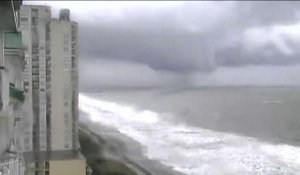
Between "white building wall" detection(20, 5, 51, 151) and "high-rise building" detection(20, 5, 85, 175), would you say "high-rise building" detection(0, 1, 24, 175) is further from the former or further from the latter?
"white building wall" detection(20, 5, 51, 151)

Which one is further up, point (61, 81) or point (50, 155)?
point (61, 81)

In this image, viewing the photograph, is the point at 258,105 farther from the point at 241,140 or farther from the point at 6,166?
the point at 6,166

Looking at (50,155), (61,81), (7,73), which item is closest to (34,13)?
(61,81)

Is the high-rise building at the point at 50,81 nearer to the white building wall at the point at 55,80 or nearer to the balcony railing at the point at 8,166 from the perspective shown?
the white building wall at the point at 55,80

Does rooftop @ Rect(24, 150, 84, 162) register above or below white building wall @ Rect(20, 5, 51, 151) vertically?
below

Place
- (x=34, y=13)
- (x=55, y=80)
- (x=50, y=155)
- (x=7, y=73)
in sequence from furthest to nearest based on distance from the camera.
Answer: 1. (x=55, y=80)
2. (x=34, y=13)
3. (x=50, y=155)
4. (x=7, y=73)

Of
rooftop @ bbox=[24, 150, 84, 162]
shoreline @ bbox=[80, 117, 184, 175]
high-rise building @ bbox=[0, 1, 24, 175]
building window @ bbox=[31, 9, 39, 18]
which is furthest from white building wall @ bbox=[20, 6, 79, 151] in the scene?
high-rise building @ bbox=[0, 1, 24, 175]

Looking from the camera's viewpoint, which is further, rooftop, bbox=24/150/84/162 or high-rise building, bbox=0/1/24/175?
rooftop, bbox=24/150/84/162

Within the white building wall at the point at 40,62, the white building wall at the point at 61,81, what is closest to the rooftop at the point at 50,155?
the white building wall at the point at 40,62

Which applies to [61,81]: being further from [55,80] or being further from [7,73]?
[7,73]
